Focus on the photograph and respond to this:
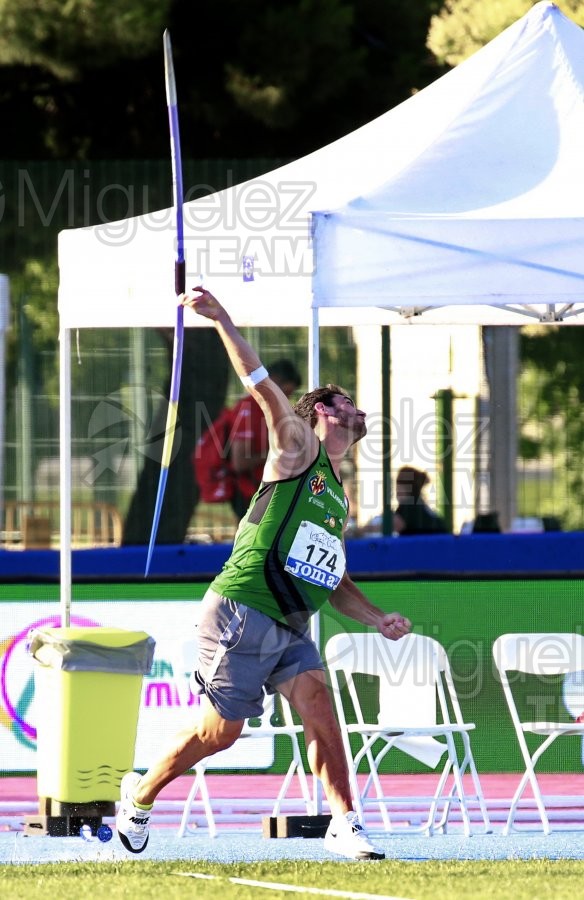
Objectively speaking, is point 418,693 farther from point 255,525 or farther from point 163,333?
point 163,333

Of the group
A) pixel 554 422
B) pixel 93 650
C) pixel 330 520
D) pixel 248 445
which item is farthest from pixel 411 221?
pixel 554 422

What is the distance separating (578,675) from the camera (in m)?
8.49

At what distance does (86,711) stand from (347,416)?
5.76 feet

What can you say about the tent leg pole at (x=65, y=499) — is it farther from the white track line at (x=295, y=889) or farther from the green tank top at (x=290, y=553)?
the white track line at (x=295, y=889)

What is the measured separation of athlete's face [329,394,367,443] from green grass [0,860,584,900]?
5.20 ft

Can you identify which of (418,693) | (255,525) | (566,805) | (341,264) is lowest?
(566,805)

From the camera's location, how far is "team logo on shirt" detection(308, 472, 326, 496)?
6.47 metres

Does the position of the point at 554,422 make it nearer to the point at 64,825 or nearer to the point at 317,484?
the point at 64,825

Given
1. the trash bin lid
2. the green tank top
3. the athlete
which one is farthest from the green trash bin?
the green tank top

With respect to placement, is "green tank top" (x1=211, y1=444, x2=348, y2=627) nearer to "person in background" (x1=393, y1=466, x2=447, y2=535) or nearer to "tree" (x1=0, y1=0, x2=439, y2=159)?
"person in background" (x1=393, y1=466, x2=447, y2=535)

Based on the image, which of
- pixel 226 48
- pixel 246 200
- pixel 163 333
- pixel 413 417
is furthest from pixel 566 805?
pixel 226 48

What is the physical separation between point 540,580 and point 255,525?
2791 mm

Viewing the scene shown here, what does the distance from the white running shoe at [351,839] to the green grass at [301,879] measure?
8cm

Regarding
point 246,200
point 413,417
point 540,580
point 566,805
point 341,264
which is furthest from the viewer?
point 413,417
